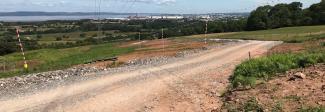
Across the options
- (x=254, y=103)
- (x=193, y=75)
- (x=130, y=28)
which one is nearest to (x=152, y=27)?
(x=130, y=28)

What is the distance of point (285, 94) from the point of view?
1223cm

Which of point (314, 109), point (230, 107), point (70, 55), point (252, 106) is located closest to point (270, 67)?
point (230, 107)

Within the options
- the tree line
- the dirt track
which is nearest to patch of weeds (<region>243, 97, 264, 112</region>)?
the dirt track

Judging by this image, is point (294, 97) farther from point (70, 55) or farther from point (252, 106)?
point (70, 55)

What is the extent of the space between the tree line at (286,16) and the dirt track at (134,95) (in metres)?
95.4

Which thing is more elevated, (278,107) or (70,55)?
(278,107)

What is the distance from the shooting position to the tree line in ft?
371

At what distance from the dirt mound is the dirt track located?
36.6 inches

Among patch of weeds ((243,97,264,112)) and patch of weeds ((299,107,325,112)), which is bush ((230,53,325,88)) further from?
patch of weeds ((299,107,325,112))

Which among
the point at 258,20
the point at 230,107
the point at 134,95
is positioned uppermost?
the point at 230,107

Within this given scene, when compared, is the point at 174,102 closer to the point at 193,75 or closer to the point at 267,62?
the point at 267,62

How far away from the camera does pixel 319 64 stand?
54.2 ft

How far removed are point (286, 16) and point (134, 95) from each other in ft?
377

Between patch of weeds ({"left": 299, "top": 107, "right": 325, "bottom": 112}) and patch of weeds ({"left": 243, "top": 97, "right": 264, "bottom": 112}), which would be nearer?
patch of weeds ({"left": 299, "top": 107, "right": 325, "bottom": 112})
